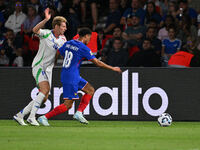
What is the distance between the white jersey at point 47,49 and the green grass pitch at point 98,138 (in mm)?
1369

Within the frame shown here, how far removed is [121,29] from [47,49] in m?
5.65

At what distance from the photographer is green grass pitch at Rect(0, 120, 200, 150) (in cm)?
761

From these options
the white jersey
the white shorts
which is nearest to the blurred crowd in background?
the white jersey

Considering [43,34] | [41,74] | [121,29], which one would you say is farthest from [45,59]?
[121,29]

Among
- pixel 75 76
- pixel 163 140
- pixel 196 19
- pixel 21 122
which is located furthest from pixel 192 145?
pixel 196 19

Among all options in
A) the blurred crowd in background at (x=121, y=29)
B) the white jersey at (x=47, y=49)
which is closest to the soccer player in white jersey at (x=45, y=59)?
the white jersey at (x=47, y=49)

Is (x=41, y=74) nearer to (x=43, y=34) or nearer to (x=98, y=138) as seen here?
(x=43, y=34)

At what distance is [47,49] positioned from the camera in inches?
433

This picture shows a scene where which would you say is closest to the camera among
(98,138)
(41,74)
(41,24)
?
(98,138)

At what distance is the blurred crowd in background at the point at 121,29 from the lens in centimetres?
1469

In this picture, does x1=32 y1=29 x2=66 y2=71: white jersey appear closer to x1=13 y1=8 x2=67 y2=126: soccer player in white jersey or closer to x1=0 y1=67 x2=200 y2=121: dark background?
x1=13 y1=8 x2=67 y2=126: soccer player in white jersey

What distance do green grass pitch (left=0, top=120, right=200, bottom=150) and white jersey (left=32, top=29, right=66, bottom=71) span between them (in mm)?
1369

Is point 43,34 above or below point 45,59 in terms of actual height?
above

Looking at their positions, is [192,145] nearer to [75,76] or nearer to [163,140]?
[163,140]
